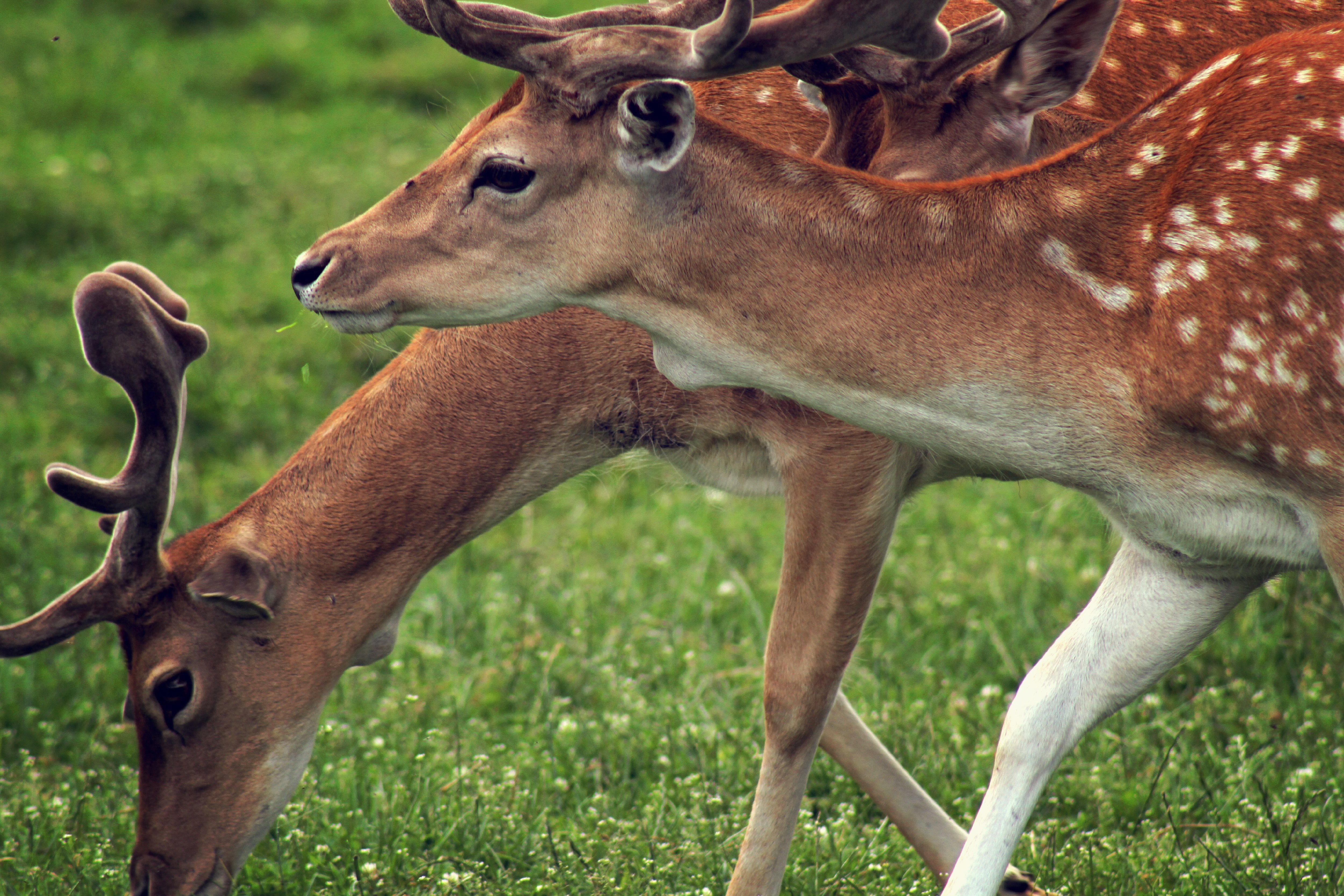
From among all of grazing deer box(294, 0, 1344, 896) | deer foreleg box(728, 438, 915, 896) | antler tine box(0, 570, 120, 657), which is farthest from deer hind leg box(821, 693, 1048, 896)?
antler tine box(0, 570, 120, 657)

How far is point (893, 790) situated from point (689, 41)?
2.12 m

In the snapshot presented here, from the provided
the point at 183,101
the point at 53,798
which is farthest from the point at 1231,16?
the point at 183,101

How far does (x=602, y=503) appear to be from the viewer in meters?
6.55

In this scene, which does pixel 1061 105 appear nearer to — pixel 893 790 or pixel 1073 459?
pixel 1073 459

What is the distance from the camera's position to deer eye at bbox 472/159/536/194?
10.0ft

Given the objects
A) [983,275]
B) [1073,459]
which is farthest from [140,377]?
[1073,459]

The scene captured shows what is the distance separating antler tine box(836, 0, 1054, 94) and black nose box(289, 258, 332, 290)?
3.92ft

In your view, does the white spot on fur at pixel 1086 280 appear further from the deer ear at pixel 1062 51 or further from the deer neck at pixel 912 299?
the deer ear at pixel 1062 51

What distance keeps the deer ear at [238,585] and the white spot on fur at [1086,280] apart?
2036 mm

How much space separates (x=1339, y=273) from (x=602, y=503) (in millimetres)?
4101

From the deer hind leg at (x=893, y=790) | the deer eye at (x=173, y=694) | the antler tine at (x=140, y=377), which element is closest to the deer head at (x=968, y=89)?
the deer hind leg at (x=893, y=790)

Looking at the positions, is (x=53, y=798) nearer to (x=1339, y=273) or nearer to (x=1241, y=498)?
(x=1241, y=498)

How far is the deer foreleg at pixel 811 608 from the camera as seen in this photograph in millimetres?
3664

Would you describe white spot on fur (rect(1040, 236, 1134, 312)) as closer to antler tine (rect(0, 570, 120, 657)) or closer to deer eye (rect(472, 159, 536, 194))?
deer eye (rect(472, 159, 536, 194))
